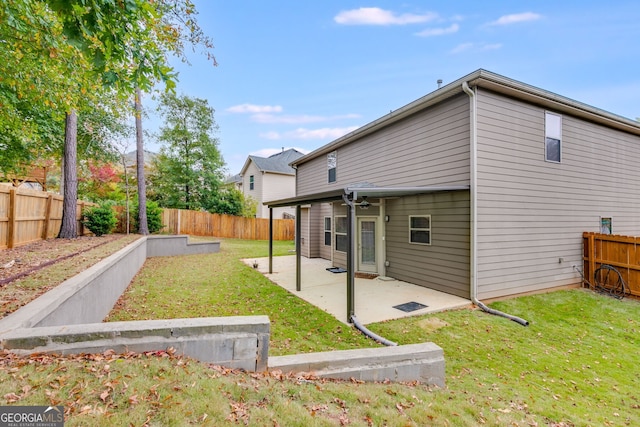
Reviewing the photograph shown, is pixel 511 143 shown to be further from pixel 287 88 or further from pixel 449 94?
pixel 287 88

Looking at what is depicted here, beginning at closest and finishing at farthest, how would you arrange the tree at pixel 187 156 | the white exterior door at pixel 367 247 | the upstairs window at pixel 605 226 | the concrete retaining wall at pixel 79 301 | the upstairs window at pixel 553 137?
the concrete retaining wall at pixel 79 301 → the upstairs window at pixel 553 137 → the upstairs window at pixel 605 226 → the white exterior door at pixel 367 247 → the tree at pixel 187 156

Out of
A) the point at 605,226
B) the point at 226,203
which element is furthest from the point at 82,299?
the point at 226,203

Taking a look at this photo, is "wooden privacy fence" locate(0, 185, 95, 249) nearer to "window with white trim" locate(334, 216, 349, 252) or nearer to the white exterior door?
"window with white trim" locate(334, 216, 349, 252)

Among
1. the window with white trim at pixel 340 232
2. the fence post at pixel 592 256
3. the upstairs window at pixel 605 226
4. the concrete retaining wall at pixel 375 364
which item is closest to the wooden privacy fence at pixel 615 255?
the fence post at pixel 592 256

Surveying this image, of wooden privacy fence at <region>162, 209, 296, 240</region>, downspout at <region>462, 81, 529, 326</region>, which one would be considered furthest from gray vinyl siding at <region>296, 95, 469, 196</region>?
wooden privacy fence at <region>162, 209, 296, 240</region>

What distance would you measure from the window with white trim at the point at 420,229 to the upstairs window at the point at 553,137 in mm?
3304

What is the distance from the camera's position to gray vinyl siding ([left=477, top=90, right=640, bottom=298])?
624 cm

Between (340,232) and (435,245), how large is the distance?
148 inches

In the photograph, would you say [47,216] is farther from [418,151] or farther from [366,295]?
[418,151]

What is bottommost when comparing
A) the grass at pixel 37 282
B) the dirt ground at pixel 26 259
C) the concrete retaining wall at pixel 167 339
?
the concrete retaining wall at pixel 167 339

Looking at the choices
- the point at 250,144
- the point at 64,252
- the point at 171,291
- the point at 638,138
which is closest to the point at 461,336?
the point at 171,291

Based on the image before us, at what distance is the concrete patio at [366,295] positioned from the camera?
18.1ft

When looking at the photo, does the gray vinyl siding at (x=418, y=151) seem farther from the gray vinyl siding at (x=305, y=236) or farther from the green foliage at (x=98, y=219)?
the green foliage at (x=98, y=219)

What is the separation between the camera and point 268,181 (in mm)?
20984
